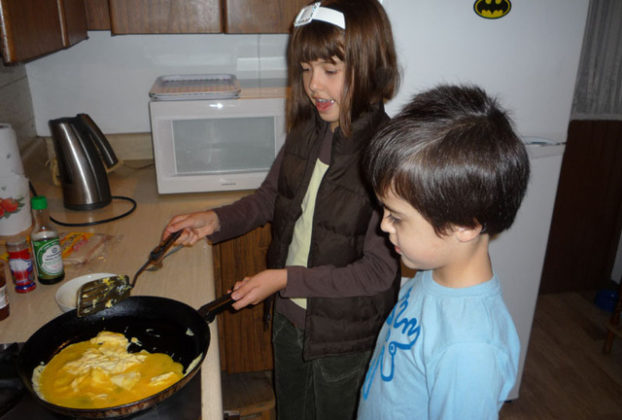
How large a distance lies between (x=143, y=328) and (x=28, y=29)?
0.65 meters

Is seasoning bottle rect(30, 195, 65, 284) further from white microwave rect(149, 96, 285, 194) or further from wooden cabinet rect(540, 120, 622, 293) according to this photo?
wooden cabinet rect(540, 120, 622, 293)

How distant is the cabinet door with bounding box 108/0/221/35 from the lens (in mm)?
1473

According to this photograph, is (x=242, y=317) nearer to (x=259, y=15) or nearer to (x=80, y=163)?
(x=80, y=163)

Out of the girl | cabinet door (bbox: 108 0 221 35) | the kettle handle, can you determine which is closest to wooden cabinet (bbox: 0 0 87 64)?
cabinet door (bbox: 108 0 221 35)

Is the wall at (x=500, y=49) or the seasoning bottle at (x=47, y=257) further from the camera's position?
the wall at (x=500, y=49)

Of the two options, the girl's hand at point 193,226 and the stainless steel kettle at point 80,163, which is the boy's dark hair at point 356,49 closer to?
the girl's hand at point 193,226

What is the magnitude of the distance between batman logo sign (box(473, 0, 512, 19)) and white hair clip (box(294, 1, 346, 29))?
1.97 feet

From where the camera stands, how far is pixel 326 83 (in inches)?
40.1

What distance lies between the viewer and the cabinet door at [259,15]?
152 centimetres

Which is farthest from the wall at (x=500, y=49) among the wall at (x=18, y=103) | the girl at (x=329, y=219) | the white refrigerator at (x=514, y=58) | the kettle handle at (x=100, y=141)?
the wall at (x=18, y=103)

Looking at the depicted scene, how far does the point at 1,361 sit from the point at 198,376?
0.33m

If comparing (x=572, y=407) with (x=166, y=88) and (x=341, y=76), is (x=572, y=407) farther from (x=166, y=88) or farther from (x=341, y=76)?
Result: (x=166, y=88)

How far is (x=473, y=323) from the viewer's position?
71cm

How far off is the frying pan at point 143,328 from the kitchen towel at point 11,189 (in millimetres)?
542
